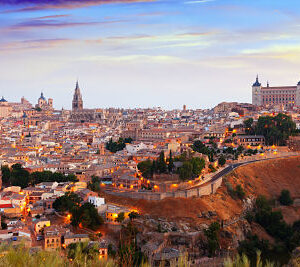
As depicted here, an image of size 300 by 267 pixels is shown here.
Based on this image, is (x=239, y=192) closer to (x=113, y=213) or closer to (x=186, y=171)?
(x=186, y=171)

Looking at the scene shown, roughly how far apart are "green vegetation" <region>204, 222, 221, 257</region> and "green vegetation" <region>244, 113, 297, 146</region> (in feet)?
60.6

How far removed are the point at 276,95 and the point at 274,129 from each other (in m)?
33.0

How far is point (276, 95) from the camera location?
68.7 m

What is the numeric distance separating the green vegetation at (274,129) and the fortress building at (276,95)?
90.1ft

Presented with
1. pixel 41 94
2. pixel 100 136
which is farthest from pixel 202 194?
pixel 41 94

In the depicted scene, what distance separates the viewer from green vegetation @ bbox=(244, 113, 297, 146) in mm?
37531

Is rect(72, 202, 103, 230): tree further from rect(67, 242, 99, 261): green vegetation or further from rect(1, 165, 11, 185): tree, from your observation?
rect(1, 165, 11, 185): tree

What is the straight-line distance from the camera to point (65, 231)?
63.1 ft

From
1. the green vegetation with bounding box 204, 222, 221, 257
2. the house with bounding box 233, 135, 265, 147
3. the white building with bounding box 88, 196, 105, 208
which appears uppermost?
the house with bounding box 233, 135, 265, 147

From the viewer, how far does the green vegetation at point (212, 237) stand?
1986 cm

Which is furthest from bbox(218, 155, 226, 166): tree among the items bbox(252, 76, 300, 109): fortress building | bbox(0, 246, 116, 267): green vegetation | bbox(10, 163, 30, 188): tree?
Answer: bbox(252, 76, 300, 109): fortress building

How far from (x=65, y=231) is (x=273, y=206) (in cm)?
1521

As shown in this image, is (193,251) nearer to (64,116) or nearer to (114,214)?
(114,214)

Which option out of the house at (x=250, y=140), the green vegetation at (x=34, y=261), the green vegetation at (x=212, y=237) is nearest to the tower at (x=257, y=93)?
the house at (x=250, y=140)
